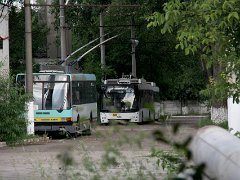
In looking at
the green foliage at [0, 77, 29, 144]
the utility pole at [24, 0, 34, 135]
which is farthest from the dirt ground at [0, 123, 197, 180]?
the utility pole at [24, 0, 34, 135]

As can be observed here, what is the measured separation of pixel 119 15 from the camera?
52594 mm

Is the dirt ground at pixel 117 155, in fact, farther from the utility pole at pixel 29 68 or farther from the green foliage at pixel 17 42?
the green foliage at pixel 17 42

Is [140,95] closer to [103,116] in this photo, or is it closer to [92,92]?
[103,116]

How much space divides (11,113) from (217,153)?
72.6 feet

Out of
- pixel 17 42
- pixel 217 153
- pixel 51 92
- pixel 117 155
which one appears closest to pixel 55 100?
pixel 51 92

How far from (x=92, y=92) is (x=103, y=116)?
31.8ft

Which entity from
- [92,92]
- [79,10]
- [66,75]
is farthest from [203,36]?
[79,10]

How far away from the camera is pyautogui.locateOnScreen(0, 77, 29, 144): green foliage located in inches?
1045

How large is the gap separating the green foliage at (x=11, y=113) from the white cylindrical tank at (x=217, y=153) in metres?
21.4

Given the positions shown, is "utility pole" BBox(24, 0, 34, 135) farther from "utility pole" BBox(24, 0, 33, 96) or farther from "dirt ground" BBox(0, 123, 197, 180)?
"dirt ground" BBox(0, 123, 197, 180)

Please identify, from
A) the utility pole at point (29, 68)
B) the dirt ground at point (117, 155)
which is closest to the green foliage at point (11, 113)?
the utility pole at point (29, 68)

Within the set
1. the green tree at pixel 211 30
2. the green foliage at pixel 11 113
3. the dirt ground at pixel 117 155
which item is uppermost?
the green tree at pixel 211 30

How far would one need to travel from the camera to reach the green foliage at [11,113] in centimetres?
2653

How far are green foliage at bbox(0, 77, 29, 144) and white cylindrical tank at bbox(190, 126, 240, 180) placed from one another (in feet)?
70.1
